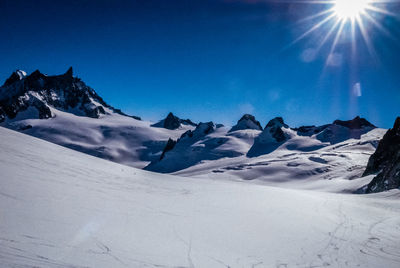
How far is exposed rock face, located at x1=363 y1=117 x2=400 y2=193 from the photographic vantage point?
521 inches

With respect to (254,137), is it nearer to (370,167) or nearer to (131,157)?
(131,157)

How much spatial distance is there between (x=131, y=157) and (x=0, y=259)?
89.8 meters

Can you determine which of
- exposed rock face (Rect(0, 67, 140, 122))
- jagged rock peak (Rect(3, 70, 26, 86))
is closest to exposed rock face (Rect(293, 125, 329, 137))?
exposed rock face (Rect(0, 67, 140, 122))

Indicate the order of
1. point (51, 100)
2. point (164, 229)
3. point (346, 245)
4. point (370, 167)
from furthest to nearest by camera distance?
1. point (51, 100)
2. point (370, 167)
3. point (346, 245)
4. point (164, 229)

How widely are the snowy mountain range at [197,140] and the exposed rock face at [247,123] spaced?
A: 0.13m

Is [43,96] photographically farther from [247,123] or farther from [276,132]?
[276,132]

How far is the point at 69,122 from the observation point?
109 meters

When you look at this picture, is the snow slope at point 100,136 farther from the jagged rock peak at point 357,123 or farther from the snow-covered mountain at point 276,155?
the jagged rock peak at point 357,123

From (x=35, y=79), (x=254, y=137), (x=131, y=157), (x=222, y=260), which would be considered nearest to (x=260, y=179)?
(x=222, y=260)

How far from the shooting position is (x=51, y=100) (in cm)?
12925

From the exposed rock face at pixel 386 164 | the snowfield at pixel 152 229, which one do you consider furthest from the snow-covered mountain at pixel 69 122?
the snowfield at pixel 152 229

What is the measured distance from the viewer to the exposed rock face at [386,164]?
13226 mm

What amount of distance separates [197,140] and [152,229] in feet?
271

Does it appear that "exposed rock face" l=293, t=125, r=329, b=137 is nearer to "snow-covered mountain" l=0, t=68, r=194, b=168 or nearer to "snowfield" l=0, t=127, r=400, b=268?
"snow-covered mountain" l=0, t=68, r=194, b=168
